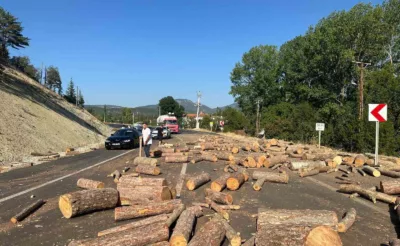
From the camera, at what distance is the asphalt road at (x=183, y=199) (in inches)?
220

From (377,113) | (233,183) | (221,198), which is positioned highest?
(377,113)

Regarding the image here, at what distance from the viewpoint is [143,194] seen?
7363mm

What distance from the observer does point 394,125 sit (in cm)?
2470

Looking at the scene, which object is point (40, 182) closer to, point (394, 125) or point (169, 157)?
point (169, 157)

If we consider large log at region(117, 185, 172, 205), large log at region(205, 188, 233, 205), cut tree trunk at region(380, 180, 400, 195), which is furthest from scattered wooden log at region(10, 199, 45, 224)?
cut tree trunk at region(380, 180, 400, 195)

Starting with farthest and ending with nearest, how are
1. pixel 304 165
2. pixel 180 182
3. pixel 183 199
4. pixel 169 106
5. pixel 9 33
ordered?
pixel 169 106 → pixel 9 33 → pixel 304 165 → pixel 180 182 → pixel 183 199

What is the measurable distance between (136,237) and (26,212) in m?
3.18

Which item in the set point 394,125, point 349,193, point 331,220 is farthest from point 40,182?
point 394,125

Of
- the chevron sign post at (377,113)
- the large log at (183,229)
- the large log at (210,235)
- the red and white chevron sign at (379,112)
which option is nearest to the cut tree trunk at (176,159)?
the chevron sign post at (377,113)

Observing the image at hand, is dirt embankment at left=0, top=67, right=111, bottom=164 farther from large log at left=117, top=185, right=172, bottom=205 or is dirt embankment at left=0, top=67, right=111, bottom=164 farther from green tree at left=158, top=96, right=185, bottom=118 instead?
green tree at left=158, top=96, right=185, bottom=118

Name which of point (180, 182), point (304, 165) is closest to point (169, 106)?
point (304, 165)

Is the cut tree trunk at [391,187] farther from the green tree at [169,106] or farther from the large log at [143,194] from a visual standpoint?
the green tree at [169,106]

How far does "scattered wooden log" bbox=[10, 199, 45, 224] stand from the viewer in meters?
6.16

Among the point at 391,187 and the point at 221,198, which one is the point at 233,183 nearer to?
the point at 221,198
